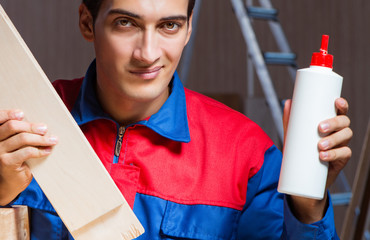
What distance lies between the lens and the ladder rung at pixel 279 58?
236 centimetres

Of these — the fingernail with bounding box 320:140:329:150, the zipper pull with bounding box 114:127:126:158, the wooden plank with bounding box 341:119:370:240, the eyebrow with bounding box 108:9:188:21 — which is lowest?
the wooden plank with bounding box 341:119:370:240

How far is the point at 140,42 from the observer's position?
1.07m

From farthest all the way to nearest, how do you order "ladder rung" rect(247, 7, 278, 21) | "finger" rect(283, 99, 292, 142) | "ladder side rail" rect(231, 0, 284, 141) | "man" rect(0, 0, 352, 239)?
"ladder rung" rect(247, 7, 278, 21) → "ladder side rail" rect(231, 0, 284, 141) → "man" rect(0, 0, 352, 239) → "finger" rect(283, 99, 292, 142)

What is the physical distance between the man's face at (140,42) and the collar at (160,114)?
112 mm

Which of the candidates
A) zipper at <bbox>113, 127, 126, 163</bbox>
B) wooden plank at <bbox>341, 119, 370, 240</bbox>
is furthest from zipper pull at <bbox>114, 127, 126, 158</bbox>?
wooden plank at <bbox>341, 119, 370, 240</bbox>

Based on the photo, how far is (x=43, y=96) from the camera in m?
0.80

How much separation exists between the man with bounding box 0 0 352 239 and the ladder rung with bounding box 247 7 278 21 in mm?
1271

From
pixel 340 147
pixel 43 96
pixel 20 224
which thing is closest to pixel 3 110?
pixel 43 96

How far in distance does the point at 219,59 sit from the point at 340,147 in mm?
3146

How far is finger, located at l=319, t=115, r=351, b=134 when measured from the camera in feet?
2.88

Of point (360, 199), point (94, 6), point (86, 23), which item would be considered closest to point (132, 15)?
point (94, 6)

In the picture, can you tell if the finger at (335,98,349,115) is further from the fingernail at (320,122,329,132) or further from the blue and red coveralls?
the blue and red coveralls

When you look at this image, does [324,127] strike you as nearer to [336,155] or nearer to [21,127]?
[336,155]

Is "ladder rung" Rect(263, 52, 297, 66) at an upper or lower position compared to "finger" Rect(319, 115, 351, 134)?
lower
